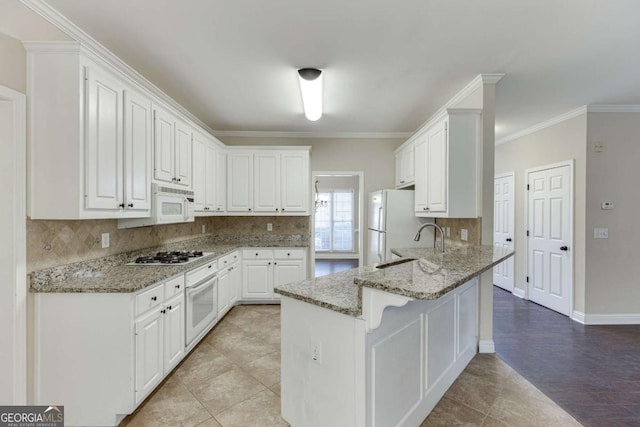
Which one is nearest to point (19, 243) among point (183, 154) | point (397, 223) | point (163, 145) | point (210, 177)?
point (163, 145)

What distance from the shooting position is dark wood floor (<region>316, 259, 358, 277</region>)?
7698mm

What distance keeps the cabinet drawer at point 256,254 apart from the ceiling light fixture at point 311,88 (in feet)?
6.78

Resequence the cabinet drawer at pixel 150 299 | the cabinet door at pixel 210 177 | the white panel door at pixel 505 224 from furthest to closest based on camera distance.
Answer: the white panel door at pixel 505 224
the cabinet door at pixel 210 177
the cabinet drawer at pixel 150 299

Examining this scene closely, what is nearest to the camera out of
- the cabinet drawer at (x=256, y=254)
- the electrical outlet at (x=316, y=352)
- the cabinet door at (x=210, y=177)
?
the electrical outlet at (x=316, y=352)

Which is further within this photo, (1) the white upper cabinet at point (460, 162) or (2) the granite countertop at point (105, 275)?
(1) the white upper cabinet at point (460, 162)

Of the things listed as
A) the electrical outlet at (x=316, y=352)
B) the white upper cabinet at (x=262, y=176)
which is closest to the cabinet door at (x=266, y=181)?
the white upper cabinet at (x=262, y=176)

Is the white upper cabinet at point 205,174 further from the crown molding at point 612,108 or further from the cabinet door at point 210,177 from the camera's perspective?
the crown molding at point 612,108

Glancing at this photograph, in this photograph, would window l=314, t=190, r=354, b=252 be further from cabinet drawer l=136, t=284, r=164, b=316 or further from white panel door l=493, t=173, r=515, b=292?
cabinet drawer l=136, t=284, r=164, b=316

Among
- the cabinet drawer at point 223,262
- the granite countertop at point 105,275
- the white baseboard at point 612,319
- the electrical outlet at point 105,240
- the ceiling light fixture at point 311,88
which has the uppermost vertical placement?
the ceiling light fixture at point 311,88

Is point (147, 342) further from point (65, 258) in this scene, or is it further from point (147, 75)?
point (147, 75)

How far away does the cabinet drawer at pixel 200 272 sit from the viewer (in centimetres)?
276

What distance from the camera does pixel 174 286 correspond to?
247cm

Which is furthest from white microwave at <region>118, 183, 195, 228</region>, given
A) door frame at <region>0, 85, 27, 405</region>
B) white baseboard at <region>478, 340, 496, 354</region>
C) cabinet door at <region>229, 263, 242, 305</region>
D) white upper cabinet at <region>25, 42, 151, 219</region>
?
white baseboard at <region>478, 340, 496, 354</region>

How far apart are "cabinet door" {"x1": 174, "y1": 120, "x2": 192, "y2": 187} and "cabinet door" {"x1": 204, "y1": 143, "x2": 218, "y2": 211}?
0.50 m
